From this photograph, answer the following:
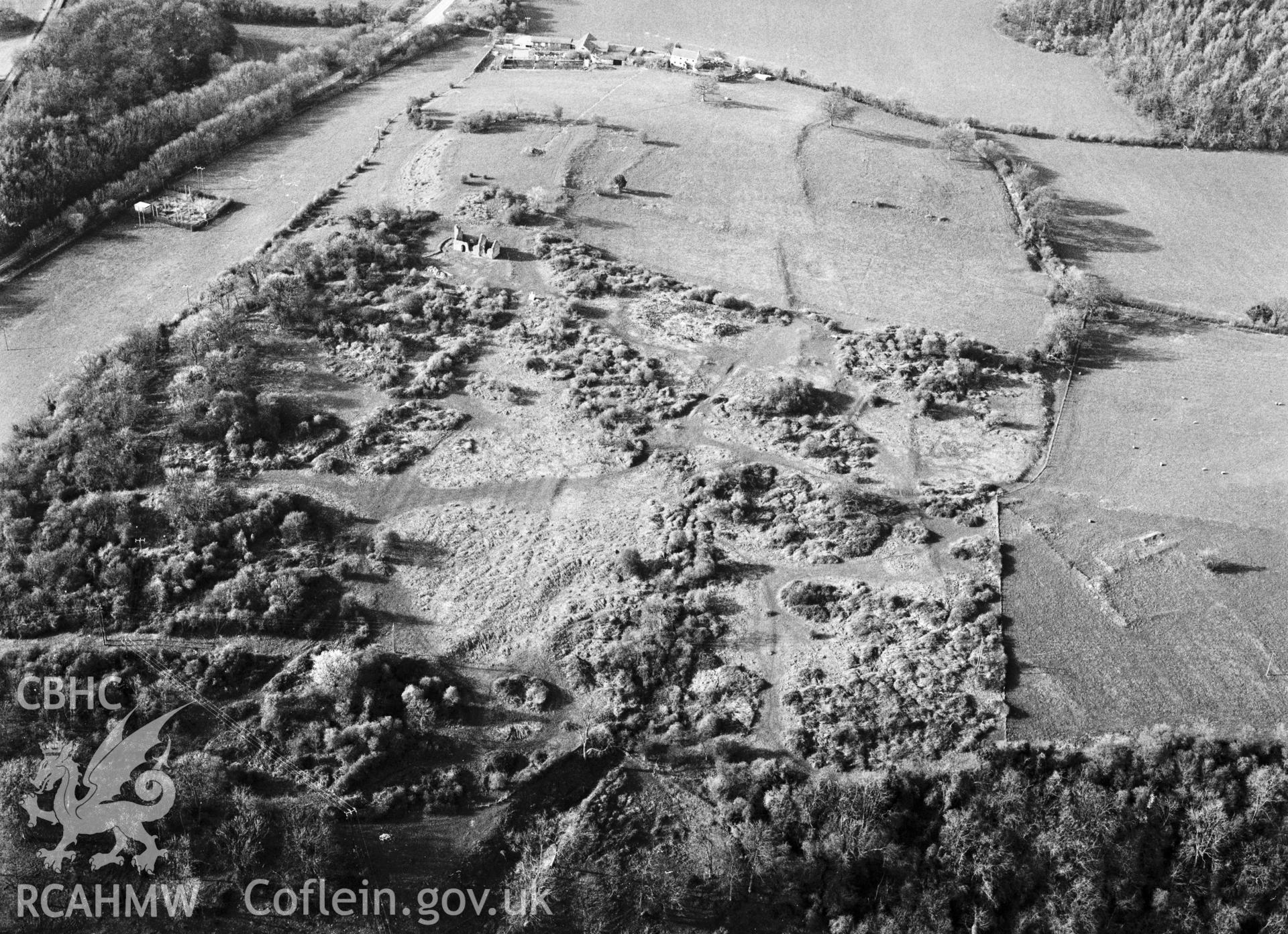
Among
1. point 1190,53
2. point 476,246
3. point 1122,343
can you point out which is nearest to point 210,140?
point 476,246

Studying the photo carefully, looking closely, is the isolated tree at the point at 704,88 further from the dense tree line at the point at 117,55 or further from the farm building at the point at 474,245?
the dense tree line at the point at 117,55

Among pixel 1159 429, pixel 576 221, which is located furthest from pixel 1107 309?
pixel 576 221

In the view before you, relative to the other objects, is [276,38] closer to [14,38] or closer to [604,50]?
[14,38]

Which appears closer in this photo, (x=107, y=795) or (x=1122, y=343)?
(x=107, y=795)

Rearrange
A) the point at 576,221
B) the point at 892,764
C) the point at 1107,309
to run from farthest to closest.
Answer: the point at 576,221, the point at 1107,309, the point at 892,764

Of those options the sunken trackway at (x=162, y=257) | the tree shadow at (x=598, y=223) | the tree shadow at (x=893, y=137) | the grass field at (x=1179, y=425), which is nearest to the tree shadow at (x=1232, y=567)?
the grass field at (x=1179, y=425)

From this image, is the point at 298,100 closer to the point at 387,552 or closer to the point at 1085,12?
the point at 387,552
